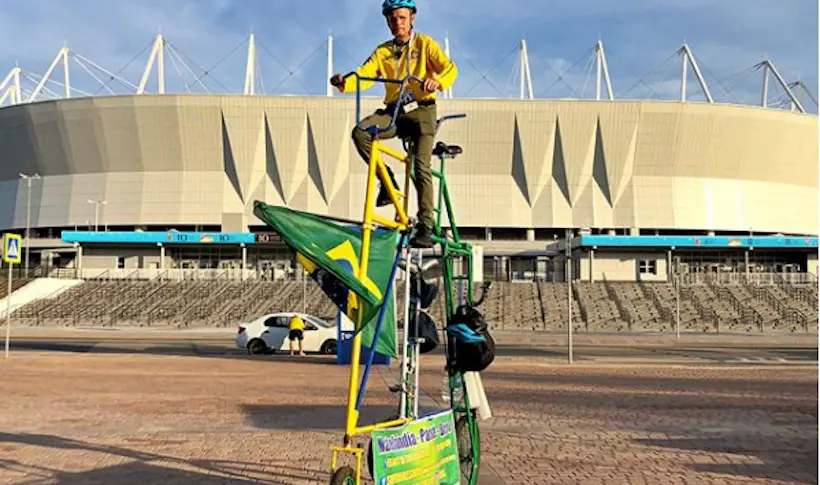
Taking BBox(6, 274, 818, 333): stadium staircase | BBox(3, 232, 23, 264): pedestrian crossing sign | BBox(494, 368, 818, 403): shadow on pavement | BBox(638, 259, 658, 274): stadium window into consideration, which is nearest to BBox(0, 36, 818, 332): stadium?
BBox(638, 259, 658, 274): stadium window

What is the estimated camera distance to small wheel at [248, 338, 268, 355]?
74.3 ft

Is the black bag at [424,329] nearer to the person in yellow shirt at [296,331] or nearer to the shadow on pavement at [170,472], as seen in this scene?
the shadow on pavement at [170,472]

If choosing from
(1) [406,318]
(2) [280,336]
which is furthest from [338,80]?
(2) [280,336]

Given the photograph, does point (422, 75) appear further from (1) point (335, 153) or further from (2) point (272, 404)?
(1) point (335, 153)

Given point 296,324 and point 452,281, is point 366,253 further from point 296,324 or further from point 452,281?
point 296,324

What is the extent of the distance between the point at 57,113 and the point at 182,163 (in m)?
13.8

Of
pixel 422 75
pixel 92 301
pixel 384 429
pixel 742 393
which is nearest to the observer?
pixel 384 429

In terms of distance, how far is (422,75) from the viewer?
14.1 feet

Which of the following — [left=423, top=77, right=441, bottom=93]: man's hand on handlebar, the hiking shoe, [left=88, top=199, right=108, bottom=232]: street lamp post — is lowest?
the hiking shoe

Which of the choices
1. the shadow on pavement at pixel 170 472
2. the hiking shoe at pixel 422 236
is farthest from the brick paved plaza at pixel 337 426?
the hiking shoe at pixel 422 236

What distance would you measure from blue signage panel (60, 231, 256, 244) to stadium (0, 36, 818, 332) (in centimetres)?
47

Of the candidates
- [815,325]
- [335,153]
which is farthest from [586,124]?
[815,325]

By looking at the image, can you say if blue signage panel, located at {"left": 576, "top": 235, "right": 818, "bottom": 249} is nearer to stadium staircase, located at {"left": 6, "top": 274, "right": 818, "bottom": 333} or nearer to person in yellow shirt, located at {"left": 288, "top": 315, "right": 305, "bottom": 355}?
stadium staircase, located at {"left": 6, "top": 274, "right": 818, "bottom": 333}

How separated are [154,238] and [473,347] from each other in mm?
67540
